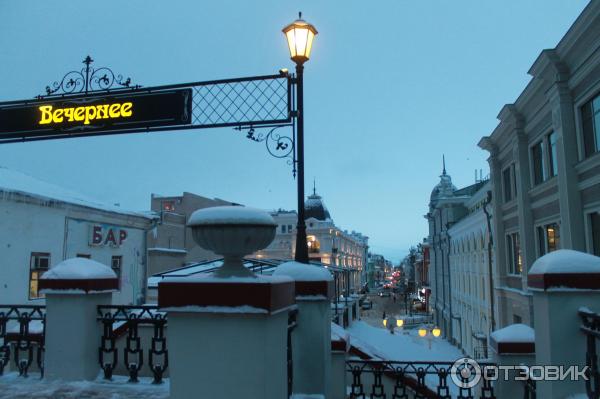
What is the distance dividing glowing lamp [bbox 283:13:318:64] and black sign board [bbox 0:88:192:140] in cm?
202

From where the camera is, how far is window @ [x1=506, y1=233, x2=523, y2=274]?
72.6 feet

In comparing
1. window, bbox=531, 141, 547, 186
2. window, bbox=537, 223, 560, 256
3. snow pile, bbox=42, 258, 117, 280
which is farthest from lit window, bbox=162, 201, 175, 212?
snow pile, bbox=42, 258, 117, 280

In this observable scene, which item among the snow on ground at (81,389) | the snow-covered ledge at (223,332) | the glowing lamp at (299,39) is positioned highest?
the glowing lamp at (299,39)

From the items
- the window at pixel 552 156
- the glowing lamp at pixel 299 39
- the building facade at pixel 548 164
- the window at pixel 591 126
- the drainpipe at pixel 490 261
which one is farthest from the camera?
the drainpipe at pixel 490 261

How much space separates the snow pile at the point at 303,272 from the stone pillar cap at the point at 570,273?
83.7 inches

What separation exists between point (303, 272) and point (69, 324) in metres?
2.70

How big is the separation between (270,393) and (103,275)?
3.31m

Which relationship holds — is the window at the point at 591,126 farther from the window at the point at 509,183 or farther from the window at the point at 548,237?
the window at the point at 509,183

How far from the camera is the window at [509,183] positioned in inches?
889

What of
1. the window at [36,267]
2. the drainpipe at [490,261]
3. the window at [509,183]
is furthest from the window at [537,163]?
the window at [36,267]

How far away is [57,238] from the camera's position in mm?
16531

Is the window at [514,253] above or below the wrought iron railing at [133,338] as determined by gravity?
above

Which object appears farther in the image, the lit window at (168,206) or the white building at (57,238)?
the lit window at (168,206)

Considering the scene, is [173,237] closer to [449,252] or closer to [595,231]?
[449,252]
